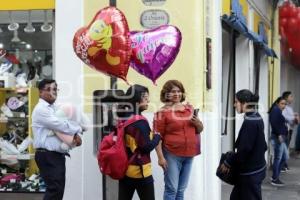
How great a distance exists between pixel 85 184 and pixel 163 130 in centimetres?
159

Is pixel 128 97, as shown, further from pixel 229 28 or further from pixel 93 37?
pixel 229 28

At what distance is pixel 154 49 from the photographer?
18.0ft

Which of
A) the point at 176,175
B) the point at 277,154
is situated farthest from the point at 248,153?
the point at 277,154

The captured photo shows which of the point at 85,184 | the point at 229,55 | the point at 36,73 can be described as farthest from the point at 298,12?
the point at 85,184

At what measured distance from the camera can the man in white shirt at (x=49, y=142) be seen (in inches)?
226

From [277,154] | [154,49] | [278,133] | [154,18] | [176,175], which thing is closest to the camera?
[154,49]

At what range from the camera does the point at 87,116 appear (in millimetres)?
6809

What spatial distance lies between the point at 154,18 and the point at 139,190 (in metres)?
2.40

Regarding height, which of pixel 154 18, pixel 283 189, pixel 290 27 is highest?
pixel 290 27

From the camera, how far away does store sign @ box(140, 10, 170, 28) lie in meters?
6.67

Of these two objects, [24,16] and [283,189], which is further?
[283,189]

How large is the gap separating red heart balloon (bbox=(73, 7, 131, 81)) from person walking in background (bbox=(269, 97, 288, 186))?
5107 millimetres

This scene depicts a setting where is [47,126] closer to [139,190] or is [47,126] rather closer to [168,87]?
[139,190]

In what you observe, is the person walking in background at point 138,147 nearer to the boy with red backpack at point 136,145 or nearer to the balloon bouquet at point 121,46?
the boy with red backpack at point 136,145
